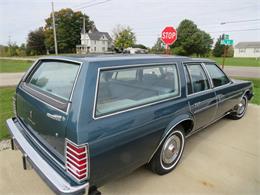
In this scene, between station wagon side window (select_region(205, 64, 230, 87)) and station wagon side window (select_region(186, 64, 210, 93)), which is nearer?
station wagon side window (select_region(186, 64, 210, 93))

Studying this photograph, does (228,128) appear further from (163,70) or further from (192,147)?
(163,70)

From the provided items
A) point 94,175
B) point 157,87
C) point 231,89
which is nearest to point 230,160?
point 231,89

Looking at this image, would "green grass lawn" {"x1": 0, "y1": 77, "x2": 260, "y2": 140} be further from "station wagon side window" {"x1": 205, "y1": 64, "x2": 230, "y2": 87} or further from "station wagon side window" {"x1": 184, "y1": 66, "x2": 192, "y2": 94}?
"station wagon side window" {"x1": 184, "y1": 66, "x2": 192, "y2": 94}

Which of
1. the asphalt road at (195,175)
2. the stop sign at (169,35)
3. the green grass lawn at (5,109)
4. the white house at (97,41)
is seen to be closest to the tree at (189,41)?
the white house at (97,41)

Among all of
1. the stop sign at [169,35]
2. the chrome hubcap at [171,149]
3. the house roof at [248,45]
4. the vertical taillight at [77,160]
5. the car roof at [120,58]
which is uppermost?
the house roof at [248,45]

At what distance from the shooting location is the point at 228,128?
3986 millimetres

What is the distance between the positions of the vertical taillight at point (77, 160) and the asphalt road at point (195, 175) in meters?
0.80

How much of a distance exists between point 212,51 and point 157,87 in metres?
60.2

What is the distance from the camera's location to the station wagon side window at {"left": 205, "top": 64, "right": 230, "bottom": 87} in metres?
3.28

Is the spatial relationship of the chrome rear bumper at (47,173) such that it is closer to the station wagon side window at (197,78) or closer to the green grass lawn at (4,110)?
the green grass lawn at (4,110)

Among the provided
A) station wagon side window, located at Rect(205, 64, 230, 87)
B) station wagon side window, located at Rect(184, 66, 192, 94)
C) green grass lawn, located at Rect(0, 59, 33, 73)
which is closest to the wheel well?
station wagon side window, located at Rect(184, 66, 192, 94)

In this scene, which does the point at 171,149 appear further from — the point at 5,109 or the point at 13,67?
the point at 13,67

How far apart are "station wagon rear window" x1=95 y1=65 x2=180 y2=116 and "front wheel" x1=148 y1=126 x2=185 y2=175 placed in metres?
0.57

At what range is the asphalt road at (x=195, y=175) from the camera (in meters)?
2.20
